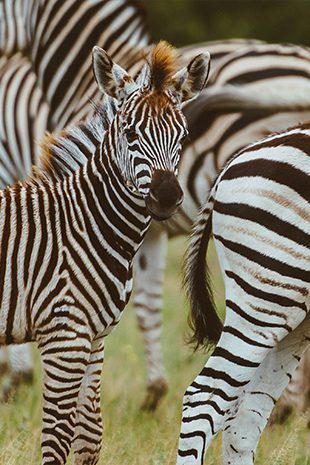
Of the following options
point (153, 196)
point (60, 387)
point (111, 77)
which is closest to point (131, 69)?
point (111, 77)

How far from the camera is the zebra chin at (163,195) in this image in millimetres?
5238

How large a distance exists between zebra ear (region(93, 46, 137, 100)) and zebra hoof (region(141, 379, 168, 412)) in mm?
3447

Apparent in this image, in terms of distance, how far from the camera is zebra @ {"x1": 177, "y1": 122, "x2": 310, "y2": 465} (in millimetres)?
5305

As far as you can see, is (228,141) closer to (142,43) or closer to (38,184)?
(142,43)

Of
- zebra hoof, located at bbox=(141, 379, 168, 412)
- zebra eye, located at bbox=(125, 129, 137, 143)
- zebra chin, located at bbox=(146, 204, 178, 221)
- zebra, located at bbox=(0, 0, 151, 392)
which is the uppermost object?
zebra, located at bbox=(0, 0, 151, 392)

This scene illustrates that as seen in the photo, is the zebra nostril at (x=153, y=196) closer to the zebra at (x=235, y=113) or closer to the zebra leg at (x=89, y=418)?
the zebra leg at (x=89, y=418)

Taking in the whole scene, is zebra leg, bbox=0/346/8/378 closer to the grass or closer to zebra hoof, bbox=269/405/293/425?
the grass

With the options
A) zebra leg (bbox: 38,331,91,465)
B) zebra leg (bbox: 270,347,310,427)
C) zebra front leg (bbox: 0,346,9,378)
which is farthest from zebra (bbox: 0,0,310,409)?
zebra leg (bbox: 38,331,91,465)


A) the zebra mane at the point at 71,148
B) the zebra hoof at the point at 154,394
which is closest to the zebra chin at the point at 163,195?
the zebra mane at the point at 71,148

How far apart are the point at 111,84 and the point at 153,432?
8.37 ft

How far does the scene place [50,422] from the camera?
5.49 m

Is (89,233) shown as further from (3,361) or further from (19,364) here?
(3,361)

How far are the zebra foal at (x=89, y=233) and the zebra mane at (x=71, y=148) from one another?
0.01 metres

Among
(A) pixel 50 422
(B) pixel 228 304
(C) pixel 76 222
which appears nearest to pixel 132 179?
(C) pixel 76 222
